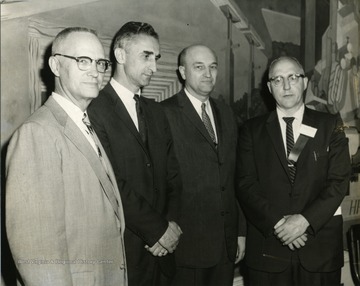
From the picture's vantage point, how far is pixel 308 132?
9.82ft

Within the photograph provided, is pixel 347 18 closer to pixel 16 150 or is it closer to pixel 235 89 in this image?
pixel 235 89

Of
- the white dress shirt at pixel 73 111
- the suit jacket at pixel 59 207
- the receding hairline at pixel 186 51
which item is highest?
the receding hairline at pixel 186 51

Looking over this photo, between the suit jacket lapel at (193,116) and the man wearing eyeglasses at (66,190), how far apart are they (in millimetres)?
1007

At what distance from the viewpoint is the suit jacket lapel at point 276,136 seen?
9.71ft

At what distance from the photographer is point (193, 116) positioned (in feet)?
9.94

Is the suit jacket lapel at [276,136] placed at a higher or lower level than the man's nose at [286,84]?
lower

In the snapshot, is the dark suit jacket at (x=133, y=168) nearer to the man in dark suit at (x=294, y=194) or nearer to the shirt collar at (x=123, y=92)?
the shirt collar at (x=123, y=92)

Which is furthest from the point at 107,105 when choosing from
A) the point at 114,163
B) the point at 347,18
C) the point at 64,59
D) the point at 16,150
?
the point at 347,18

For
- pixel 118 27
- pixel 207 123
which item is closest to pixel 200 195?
pixel 207 123

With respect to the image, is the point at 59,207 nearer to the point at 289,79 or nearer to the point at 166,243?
the point at 166,243

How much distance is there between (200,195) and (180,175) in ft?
0.71

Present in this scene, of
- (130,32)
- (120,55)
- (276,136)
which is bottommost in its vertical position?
(276,136)

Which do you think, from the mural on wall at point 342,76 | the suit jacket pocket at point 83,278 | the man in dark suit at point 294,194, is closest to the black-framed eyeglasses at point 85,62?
the suit jacket pocket at point 83,278

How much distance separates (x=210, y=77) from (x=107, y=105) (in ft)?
3.00
